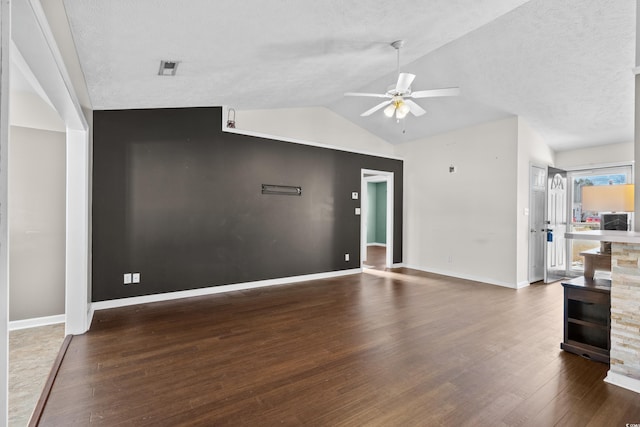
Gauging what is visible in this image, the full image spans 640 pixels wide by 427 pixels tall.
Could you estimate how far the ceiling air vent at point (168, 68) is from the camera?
106 inches

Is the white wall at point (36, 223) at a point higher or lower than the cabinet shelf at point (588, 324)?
higher

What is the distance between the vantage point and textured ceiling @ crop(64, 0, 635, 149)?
86.6 inches

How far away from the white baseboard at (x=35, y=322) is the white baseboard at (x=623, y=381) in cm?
528

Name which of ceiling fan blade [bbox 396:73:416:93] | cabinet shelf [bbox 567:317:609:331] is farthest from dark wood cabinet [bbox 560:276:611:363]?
ceiling fan blade [bbox 396:73:416:93]

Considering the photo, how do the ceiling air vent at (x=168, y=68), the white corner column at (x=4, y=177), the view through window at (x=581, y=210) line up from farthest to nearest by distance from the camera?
the view through window at (x=581, y=210) < the ceiling air vent at (x=168, y=68) < the white corner column at (x=4, y=177)

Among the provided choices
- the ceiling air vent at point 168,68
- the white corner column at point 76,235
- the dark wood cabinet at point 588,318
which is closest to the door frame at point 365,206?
the dark wood cabinet at point 588,318

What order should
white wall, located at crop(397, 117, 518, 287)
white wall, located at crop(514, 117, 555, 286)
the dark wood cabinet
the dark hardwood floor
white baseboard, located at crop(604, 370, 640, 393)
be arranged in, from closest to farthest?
the dark hardwood floor
white baseboard, located at crop(604, 370, 640, 393)
the dark wood cabinet
white wall, located at crop(514, 117, 555, 286)
white wall, located at crop(397, 117, 518, 287)

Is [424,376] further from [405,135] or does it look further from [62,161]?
[405,135]

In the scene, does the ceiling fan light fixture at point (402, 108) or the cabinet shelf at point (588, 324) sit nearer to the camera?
the cabinet shelf at point (588, 324)

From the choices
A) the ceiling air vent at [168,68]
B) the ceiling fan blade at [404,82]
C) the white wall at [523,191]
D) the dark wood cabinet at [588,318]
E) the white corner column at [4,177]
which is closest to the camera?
the white corner column at [4,177]

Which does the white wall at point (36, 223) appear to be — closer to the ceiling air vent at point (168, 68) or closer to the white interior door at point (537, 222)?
the ceiling air vent at point (168, 68)

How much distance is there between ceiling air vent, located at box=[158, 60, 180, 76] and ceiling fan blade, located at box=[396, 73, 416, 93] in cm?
205

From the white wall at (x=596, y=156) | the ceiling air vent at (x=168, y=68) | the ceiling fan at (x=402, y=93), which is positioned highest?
the ceiling air vent at (x=168, y=68)

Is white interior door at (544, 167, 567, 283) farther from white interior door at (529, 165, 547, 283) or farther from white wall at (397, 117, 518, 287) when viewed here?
white wall at (397, 117, 518, 287)
